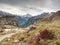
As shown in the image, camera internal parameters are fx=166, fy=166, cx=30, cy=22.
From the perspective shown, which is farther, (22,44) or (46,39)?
(22,44)

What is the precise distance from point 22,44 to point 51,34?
5959mm

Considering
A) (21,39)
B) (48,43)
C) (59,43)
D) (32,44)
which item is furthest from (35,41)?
(21,39)

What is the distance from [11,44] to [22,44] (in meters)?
2.69

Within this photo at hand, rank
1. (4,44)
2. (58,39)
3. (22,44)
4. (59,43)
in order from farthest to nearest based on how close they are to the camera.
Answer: (4,44)
(22,44)
(58,39)
(59,43)

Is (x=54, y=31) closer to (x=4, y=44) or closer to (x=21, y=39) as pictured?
(x=21, y=39)

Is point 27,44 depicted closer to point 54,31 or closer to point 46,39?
point 46,39

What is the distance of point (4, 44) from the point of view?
114 feet

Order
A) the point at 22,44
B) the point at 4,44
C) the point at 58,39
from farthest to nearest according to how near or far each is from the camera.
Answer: the point at 4,44 < the point at 22,44 < the point at 58,39

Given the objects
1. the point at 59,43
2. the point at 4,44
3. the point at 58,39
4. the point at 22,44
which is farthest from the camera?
the point at 4,44

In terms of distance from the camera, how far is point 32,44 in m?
30.0

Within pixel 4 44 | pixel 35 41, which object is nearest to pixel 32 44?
pixel 35 41

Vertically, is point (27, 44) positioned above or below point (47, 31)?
below

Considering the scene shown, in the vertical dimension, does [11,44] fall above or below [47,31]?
below

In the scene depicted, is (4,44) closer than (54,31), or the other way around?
(54,31)
